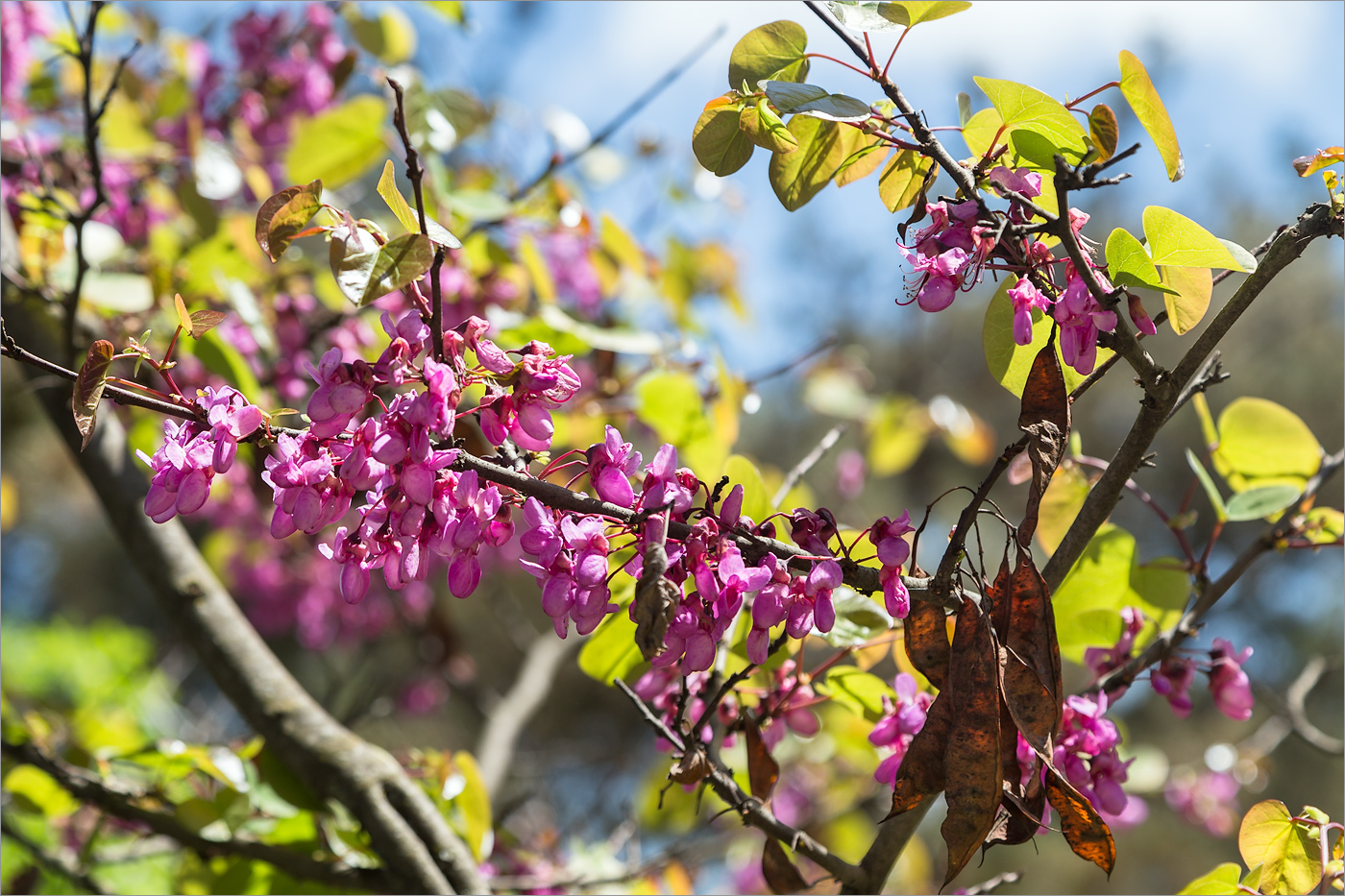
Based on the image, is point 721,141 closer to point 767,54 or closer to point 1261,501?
point 767,54

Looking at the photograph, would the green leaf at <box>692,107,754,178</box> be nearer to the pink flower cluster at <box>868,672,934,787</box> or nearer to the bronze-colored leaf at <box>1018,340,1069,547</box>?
the bronze-colored leaf at <box>1018,340,1069,547</box>

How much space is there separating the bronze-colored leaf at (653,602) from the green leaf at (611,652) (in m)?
0.31

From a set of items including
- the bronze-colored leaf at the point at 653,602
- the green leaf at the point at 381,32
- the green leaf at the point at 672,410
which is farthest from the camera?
the green leaf at the point at 381,32

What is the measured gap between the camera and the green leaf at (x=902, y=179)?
576mm

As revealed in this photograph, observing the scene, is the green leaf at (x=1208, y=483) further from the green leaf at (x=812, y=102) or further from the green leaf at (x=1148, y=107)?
the green leaf at (x=812, y=102)

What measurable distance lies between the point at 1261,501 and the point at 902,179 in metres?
0.46

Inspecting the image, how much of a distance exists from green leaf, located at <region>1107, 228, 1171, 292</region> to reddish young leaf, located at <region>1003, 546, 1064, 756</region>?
17 centimetres

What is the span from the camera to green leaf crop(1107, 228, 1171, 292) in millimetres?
489

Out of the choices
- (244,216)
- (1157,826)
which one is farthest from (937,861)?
(244,216)

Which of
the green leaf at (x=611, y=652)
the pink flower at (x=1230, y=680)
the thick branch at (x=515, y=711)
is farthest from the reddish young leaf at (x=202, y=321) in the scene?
the thick branch at (x=515, y=711)

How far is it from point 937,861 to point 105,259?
4357mm

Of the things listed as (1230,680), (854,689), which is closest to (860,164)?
(854,689)

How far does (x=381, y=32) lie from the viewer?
1417mm

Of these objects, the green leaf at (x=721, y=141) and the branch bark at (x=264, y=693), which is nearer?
the green leaf at (x=721, y=141)
